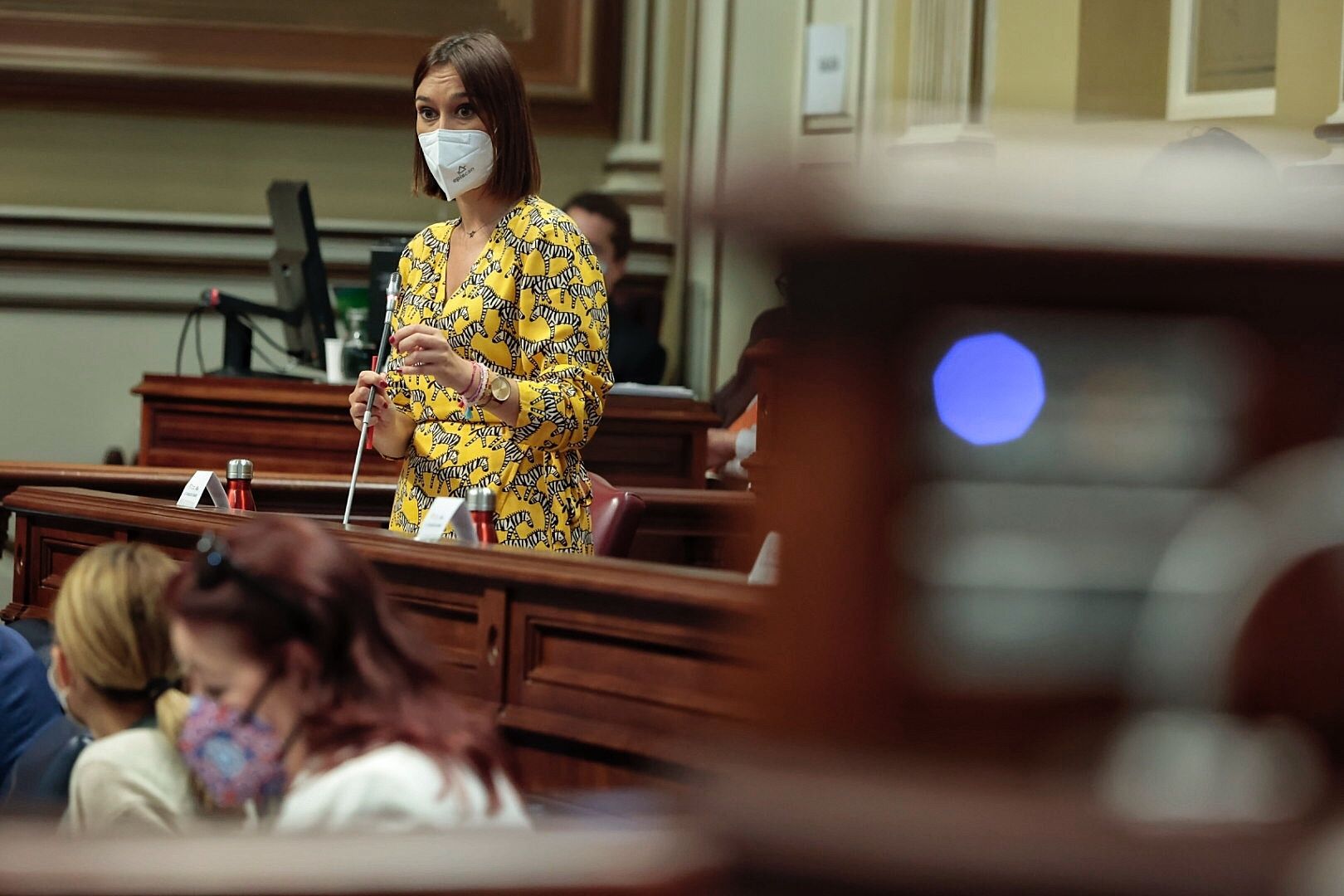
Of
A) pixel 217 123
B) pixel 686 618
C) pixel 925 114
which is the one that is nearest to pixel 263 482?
pixel 686 618

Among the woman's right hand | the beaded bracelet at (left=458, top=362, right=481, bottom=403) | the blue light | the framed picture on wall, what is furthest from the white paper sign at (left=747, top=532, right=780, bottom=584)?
the framed picture on wall

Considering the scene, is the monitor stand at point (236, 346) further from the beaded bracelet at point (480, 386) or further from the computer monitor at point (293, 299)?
the beaded bracelet at point (480, 386)

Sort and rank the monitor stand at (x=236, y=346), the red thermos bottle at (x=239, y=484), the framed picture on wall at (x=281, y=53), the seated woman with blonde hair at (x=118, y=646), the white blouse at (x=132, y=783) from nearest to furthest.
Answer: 1. the white blouse at (x=132, y=783)
2. the seated woman with blonde hair at (x=118, y=646)
3. the red thermos bottle at (x=239, y=484)
4. the monitor stand at (x=236, y=346)
5. the framed picture on wall at (x=281, y=53)

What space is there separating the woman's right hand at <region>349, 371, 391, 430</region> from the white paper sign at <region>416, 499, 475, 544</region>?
0.33 m

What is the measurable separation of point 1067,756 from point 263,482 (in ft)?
9.83

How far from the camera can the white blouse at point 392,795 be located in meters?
1.31

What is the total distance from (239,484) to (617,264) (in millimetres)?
2689

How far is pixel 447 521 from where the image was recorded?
2.39 m

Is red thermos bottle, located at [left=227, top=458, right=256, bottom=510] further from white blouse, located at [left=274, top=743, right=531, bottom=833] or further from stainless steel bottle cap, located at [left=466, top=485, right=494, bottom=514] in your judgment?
white blouse, located at [left=274, top=743, right=531, bottom=833]

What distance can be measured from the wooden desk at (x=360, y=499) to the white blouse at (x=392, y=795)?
231 centimetres

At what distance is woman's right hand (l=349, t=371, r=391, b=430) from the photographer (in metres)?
2.73

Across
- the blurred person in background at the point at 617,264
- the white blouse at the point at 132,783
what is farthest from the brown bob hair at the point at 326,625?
the blurred person in background at the point at 617,264

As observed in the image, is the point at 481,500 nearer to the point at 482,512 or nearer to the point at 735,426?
the point at 482,512

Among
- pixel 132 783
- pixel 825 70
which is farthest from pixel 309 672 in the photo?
pixel 825 70
